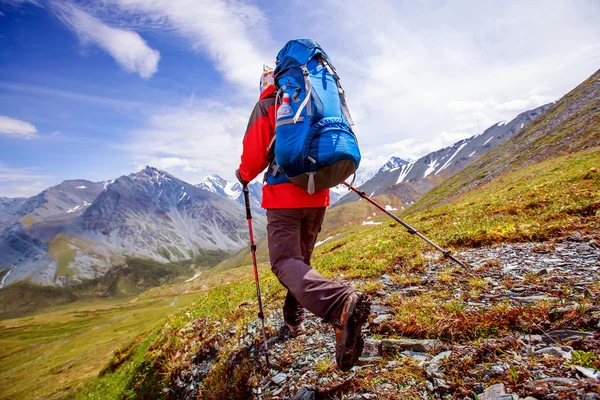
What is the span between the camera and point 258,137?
18.2 ft

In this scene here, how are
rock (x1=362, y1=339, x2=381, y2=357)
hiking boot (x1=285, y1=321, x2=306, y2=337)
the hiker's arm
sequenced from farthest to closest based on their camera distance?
hiking boot (x1=285, y1=321, x2=306, y2=337) → the hiker's arm → rock (x1=362, y1=339, x2=381, y2=357)

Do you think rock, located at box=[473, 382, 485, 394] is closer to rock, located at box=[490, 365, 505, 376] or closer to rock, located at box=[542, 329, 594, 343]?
rock, located at box=[490, 365, 505, 376]

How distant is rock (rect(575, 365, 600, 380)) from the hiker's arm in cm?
510

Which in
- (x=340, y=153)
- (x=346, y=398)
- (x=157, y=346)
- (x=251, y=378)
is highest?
(x=340, y=153)

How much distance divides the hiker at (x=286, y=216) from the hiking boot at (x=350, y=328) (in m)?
0.11

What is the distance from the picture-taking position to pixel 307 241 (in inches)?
245

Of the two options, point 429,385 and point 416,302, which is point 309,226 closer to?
point 416,302

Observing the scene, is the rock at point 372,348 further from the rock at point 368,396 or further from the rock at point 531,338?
the rock at point 531,338

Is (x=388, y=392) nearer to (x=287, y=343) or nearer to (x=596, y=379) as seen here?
(x=596, y=379)

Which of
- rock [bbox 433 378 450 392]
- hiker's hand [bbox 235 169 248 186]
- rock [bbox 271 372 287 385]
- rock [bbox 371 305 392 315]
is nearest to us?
rock [bbox 433 378 450 392]

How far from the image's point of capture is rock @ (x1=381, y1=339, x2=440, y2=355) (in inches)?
183

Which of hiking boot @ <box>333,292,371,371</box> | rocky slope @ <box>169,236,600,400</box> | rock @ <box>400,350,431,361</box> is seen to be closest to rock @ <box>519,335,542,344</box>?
rocky slope @ <box>169,236,600,400</box>

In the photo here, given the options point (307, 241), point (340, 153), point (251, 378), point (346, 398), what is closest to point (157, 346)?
point (251, 378)

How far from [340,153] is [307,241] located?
2.32m
